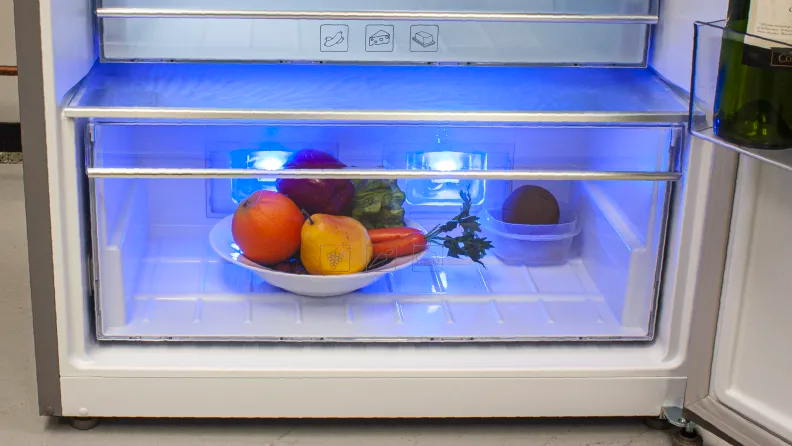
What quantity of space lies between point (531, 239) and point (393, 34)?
1.35ft

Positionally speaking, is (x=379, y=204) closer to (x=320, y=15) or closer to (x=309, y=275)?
(x=309, y=275)

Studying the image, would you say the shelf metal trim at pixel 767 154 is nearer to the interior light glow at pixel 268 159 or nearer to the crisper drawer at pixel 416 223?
the crisper drawer at pixel 416 223

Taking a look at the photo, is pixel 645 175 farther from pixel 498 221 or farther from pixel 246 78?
pixel 246 78

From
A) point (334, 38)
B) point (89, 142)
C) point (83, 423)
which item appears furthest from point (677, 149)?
point (83, 423)

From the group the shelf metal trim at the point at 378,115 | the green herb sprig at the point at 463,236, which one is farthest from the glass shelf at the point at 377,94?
the green herb sprig at the point at 463,236

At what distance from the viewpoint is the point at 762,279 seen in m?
1.32

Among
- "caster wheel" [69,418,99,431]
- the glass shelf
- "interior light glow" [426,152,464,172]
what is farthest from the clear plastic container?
"caster wheel" [69,418,99,431]

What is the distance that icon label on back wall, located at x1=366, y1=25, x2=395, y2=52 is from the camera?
1.44 meters

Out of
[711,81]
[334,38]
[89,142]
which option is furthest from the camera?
[334,38]

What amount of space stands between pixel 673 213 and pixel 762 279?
0.15 meters

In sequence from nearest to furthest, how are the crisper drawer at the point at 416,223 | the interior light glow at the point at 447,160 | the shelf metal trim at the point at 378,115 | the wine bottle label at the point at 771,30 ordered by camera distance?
the wine bottle label at the point at 771,30 < the shelf metal trim at the point at 378,115 < the crisper drawer at the point at 416,223 < the interior light glow at the point at 447,160

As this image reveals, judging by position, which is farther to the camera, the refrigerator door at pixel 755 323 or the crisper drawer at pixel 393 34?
the crisper drawer at pixel 393 34

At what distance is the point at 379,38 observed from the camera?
1439 mm

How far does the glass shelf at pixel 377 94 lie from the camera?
1.28 m
